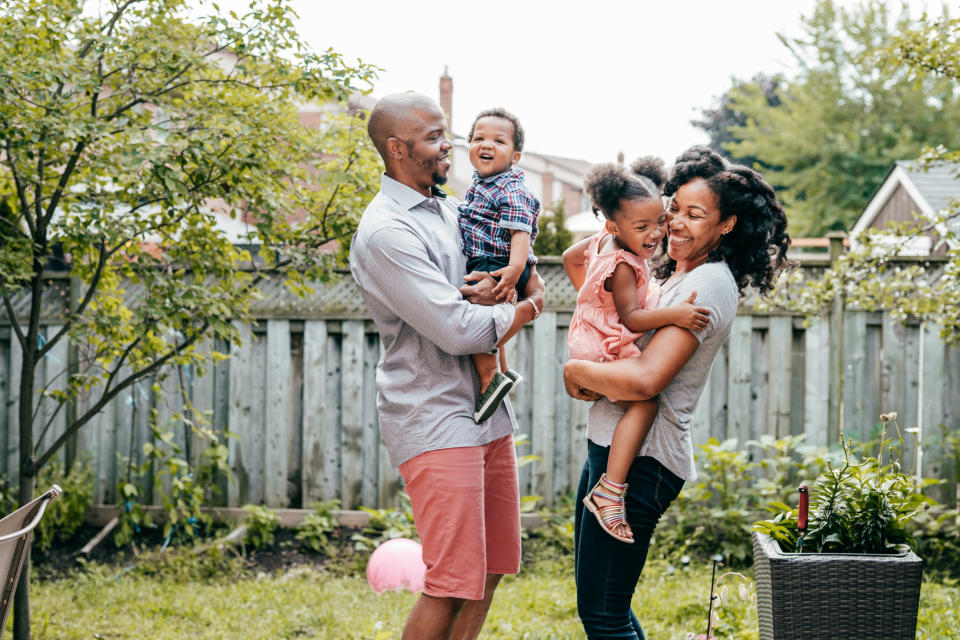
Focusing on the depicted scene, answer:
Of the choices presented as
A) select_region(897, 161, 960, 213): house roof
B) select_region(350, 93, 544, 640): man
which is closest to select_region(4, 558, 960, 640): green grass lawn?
select_region(350, 93, 544, 640): man

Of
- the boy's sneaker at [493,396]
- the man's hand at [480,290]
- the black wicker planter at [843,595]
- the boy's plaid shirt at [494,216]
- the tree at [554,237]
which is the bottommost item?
the black wicker planter at [843,595]

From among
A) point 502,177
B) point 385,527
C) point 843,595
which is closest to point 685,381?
point 843,595

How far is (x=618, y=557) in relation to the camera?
232 centimetres

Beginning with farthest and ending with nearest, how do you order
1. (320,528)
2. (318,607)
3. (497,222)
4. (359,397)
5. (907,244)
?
(359,397) < (320,528) < (907,244) < (318,607) < (497,222)

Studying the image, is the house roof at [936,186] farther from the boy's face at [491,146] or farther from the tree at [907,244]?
the boy's face at [491,146]

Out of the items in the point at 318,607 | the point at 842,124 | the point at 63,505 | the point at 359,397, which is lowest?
the point at 318,607

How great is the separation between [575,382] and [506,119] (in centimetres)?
89

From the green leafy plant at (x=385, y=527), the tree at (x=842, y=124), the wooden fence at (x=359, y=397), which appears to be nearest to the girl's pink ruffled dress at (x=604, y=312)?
the green leafy plant at (x=385, y=527)

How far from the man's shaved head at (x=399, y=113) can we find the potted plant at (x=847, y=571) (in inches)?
57.5

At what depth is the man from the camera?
2.33 metres

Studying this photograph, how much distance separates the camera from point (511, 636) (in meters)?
3.69

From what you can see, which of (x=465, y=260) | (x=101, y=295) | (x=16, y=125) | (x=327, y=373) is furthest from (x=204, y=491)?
(x=465, y=260)

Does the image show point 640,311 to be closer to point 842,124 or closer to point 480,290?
point 480,290

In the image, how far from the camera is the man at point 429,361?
2334mm
